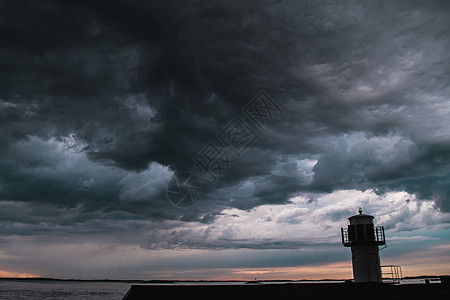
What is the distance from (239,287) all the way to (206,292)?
2892mm

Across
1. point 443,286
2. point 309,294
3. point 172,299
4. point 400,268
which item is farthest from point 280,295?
point 443,286

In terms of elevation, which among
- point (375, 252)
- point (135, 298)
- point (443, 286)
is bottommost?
point (135, 298)

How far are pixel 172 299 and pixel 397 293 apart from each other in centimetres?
1806

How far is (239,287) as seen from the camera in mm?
27094

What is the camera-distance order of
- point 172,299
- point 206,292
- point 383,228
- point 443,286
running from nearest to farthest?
point 172,299 < point 206,292 < point 443,286 < point 383,228

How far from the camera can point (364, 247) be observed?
111 ft

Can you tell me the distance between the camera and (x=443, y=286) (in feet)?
102

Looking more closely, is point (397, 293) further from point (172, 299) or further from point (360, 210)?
point (172, 299)

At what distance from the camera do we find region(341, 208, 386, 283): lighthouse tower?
108 ft

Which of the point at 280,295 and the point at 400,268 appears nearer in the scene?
the point at 280,295

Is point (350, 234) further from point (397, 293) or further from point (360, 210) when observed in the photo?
point (397, 293)

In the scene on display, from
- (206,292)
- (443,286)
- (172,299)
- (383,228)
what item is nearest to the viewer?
(172,299)

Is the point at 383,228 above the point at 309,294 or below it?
above

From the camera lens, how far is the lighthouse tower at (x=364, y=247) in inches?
1300
